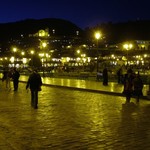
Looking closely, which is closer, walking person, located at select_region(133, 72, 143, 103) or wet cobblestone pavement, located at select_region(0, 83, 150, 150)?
wet cobblestone pavement, located at select_region(0, 83, 150, 150)

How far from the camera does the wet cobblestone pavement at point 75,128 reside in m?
8.41

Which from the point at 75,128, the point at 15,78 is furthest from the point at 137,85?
the point at 15,78

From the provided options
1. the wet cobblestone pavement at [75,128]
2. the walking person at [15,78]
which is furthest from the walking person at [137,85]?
the walking person at [15,78]

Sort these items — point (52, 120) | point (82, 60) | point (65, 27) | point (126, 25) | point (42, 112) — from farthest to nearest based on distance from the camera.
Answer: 1. point (65, 27)
2. point (126, 25)
3. point (82, 60)
4. point (42, 112)
5. point (52, 120)

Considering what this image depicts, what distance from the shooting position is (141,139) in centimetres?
896

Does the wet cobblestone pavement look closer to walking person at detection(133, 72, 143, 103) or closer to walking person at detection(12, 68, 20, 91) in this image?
walking person at detection(133, 72, 143, 103)

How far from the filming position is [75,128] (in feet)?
35.0

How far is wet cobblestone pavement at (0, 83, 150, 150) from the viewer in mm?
8406

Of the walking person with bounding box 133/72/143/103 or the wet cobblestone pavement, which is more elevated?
the walking person with bounding box 133/72/143/103

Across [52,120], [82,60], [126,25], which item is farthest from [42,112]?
[126,25]

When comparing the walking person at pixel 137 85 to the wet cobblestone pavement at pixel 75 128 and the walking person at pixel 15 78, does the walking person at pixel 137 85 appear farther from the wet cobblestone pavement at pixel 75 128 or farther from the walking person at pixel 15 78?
the walking person at pixel 15 78

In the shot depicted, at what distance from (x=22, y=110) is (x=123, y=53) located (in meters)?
50.2

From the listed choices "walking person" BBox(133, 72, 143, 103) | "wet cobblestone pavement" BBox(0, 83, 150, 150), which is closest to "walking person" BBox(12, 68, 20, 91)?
"walking person" BBox(133, 72, 143, 103)

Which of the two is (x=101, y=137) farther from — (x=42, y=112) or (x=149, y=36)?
(x=149, y=36)
